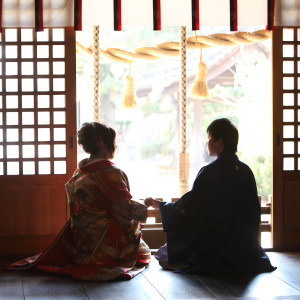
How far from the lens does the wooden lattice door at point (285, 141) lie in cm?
397

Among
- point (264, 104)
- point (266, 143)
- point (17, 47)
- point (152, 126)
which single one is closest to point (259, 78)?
point (264, 104)

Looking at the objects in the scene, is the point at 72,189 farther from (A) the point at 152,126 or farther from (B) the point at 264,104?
(A) the point at 152,126

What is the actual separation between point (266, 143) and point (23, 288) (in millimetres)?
6847

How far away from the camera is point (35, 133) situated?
3863mm

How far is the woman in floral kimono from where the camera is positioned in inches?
121

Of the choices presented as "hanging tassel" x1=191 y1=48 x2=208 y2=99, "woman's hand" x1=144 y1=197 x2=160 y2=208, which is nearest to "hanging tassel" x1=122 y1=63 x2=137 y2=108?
"hanging tassel" x1=191 y1=48 x2=208 y2=99

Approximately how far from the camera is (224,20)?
3.89 m

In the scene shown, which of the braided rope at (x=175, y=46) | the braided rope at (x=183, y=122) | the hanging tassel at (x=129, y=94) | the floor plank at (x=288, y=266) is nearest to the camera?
the floor plank at (x=288, y=266)

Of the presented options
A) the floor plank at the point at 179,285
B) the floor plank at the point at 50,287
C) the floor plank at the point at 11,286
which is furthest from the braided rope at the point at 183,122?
the floor plank at the point at 11,286

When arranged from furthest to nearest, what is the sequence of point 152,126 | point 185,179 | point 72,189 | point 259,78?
point 152,126 < point 259,78 < point 185,179 < point 72,189

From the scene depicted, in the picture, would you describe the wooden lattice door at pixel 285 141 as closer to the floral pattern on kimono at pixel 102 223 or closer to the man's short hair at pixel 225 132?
the man's short hair at pixel 225 132

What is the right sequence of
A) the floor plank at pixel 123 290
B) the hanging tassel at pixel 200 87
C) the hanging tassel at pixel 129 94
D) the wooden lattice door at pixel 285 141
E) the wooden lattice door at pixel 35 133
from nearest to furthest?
the floor plank at pixel 123 290 < the wooden lattice door at pixel 35 133 < the wooden lattice door at pixel 285 141 < the hanging tassel at pixel 200 87 < the hanging tassel at pixel 129 94

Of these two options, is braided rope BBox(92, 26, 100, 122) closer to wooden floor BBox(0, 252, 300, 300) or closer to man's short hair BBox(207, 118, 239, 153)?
man's short hair BBox(207, 118, 239, 153)

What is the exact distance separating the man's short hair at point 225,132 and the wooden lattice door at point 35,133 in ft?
3.95
